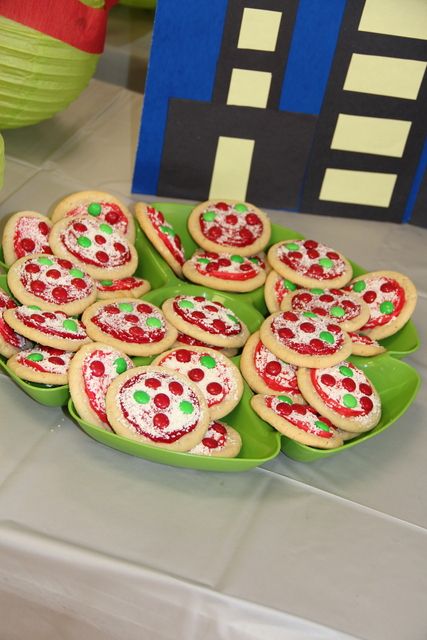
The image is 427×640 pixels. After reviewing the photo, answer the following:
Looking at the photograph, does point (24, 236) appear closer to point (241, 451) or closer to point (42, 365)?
point (42, 365)

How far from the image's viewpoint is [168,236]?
4.10 ft

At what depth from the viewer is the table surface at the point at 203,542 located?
33.8 inches

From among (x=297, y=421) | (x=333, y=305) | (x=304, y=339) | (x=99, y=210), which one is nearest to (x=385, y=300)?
(x=333, y=305)

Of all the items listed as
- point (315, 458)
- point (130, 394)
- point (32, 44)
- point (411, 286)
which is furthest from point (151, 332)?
point (32, 44)

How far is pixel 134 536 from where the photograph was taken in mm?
896

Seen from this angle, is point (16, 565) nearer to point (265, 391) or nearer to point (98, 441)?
point (98, 441)

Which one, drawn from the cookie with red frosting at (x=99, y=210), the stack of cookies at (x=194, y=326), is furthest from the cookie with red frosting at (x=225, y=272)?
the cookie with red frosting at (x=99, y=210)

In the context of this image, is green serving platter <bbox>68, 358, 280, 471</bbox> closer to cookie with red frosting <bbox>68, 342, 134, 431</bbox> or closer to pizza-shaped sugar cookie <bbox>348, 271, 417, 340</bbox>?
cookie with red frosting <bbox>68, 342, 134, 431</bbox>

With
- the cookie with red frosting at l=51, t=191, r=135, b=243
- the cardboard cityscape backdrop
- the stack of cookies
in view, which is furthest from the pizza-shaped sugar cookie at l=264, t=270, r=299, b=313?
the cardboard cityscape backdrop

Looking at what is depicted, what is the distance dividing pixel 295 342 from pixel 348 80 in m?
0.54

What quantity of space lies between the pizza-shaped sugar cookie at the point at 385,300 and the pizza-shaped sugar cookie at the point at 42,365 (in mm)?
428

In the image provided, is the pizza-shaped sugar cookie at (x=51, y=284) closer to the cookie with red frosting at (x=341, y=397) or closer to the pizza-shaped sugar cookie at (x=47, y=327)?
the pizza-shaped sugar cookie at (x=47, y=327)

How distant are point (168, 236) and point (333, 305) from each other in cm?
26

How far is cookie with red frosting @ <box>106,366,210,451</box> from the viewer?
937 mm
